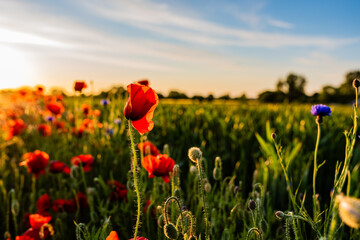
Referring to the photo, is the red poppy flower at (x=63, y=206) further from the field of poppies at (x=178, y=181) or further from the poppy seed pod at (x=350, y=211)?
the poppy seed pod at (x=350, y=211)

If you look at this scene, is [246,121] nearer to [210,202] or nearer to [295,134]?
[295,134]

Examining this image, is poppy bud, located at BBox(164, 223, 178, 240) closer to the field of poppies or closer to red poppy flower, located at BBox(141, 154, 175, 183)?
the field of poppies

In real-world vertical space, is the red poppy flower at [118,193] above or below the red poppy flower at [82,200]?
above

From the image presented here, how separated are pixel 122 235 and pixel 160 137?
6.02 feet

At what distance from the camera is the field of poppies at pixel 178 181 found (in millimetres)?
1118

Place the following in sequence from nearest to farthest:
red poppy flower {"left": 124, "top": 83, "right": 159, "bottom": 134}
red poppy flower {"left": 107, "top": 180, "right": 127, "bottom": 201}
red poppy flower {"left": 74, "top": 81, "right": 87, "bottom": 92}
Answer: red poppy flower {"left": 124, "top": 83, "right": 159, "bottom": 134}, red poppy flower {"left": 107, "top": 180, "right": 127, "bottom": 201}, red poppy flower {"left": 74, "top": 81, "right": 87, "bottom": 92}

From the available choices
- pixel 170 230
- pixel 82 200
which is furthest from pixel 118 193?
pixel 170 230

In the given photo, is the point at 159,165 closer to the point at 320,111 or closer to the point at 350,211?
the point at 320,111

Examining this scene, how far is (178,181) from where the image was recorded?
149cm

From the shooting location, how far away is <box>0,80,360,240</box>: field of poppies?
1118 millimetres

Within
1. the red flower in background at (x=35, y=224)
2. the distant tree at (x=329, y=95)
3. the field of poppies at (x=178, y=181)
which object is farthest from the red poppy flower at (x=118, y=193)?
the distant tree at (x=329, y=95)

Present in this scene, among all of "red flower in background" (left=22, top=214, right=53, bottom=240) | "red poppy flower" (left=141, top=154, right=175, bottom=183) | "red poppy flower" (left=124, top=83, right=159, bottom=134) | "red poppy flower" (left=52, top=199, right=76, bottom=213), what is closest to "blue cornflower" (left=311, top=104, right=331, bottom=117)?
"red poppy flower" (left=141, top=154, right=175, bottom=183)

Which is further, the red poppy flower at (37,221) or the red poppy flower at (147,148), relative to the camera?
the red poppy flower at (147,148)

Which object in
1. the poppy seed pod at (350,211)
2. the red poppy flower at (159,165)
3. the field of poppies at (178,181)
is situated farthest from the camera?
the red poppy flower at (159,165)
